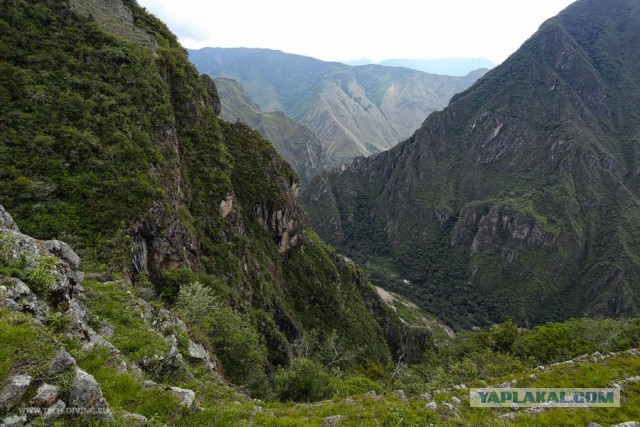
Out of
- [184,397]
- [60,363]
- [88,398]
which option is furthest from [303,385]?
[60,363]

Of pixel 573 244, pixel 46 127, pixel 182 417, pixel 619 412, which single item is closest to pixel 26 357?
pixel 182 417

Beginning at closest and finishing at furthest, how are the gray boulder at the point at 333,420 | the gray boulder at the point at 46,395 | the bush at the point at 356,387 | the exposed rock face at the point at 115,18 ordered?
the gray boulder at the point at 46,395 < the gray boulder at the point at 333,420 < the bush at the point at 356,387 < the exposed rock face at the point at 115,18

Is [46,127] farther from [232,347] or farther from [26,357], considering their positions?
[26,357]

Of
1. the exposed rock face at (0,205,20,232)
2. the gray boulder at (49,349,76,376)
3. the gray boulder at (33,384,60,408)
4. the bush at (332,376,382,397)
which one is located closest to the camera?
the gray boulder at (33,384,60,408)

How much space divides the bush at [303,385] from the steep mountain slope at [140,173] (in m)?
3.46

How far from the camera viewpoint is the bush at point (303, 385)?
63.2 ft

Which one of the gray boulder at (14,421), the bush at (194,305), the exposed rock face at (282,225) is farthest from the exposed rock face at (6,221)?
the exposed rock face at (282,225)

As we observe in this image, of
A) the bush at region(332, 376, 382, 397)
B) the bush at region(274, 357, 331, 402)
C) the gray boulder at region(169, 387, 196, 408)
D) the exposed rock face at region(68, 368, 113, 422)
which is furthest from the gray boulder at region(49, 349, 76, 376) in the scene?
the bush at region(332, 376, 382, 397)

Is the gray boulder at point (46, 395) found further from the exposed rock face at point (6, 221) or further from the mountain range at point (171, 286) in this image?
the exposed rock face at point (6, 221)

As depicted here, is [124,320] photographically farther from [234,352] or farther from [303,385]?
[303,385]

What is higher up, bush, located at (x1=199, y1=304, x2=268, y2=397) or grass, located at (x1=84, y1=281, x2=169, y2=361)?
grass, located at (x1=84, y1=281, x2=169, y2=361)

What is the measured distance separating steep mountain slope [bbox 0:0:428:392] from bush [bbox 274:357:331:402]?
346cm

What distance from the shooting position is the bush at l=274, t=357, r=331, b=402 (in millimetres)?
19250

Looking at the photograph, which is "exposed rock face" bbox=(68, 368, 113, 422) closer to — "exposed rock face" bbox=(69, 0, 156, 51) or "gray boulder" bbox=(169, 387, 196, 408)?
"gray boulder" bbox=(169, 387, 196, 408)
